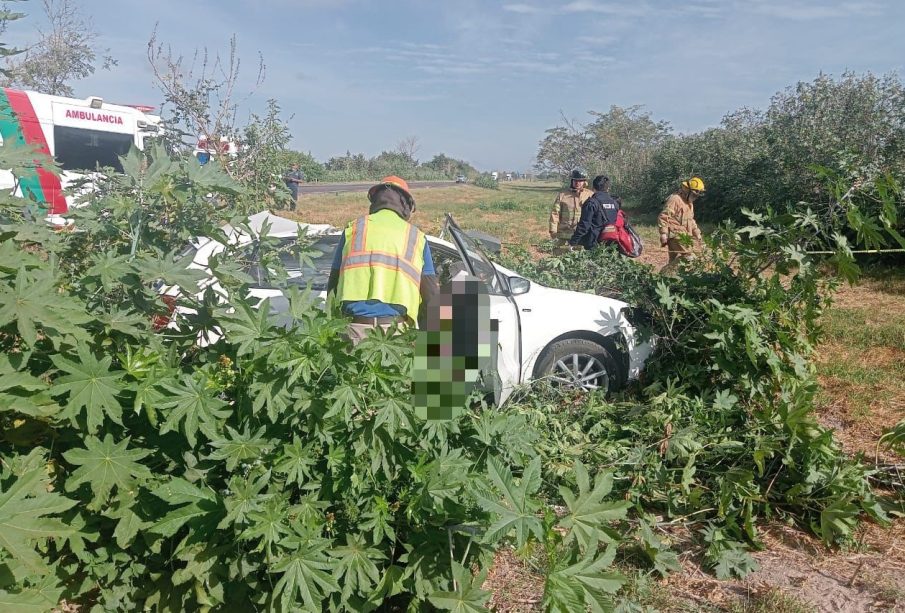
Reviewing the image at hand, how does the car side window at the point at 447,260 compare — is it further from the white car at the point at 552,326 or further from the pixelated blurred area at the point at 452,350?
the pixelated blurred area at the point at 452,350

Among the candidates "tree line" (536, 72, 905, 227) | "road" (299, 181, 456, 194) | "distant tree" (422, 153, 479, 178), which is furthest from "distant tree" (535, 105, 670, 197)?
"distant tree" (422, 153, 479, 178)

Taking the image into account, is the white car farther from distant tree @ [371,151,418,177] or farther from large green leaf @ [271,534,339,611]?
distant tree @ [371,151,418,177]

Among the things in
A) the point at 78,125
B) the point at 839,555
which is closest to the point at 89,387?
the point at 839,555

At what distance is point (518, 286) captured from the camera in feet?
16.7

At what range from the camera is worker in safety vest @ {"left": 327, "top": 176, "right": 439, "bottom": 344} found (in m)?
3.40

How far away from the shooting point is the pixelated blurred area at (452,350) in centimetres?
241

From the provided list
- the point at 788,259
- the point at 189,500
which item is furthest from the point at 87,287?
the point at 788,259

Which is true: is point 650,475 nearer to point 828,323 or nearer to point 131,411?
point 131,411

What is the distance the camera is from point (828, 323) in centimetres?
762

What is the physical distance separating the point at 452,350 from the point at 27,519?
1.45 meters

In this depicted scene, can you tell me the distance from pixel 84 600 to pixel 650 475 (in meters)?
2.90

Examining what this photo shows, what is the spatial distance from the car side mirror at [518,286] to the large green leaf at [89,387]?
3165 millimetres

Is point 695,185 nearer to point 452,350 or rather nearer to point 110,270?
point 452,350

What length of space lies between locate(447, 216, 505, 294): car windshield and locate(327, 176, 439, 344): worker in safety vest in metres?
1.28
